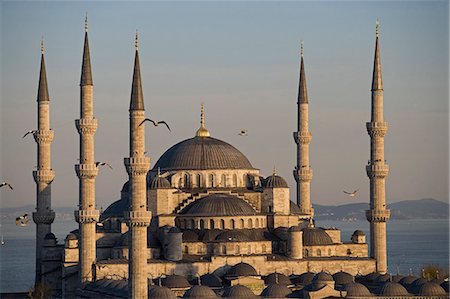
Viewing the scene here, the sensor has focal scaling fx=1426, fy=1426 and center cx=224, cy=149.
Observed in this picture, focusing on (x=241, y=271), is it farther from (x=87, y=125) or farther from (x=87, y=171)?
(x=87, y=125)

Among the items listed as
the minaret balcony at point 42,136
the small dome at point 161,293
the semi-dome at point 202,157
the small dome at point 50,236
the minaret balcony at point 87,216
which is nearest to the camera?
the small dome at point 161,293

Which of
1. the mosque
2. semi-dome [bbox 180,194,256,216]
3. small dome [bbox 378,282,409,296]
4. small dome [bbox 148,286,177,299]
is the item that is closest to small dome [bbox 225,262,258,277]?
the mosque

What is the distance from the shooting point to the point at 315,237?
6781 centimetres

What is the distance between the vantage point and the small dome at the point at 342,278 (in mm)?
63156

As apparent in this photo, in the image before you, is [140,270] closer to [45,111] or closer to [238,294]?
Result: [238,294]

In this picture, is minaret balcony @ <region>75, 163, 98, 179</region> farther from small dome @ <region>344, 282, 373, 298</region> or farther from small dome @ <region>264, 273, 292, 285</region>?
small dome @ <region>344, 282, 373, 298</region>

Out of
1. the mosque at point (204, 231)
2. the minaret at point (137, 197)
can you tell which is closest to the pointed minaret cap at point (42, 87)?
the mosque at point (204, 231)

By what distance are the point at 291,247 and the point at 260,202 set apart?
469 centimetres

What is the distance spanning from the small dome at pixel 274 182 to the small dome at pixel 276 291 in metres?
10.6

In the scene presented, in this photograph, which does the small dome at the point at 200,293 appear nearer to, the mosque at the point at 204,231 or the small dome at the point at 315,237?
the mosque at the point at 204,231

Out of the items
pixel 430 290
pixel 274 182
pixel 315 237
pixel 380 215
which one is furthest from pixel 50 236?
pixel 430 290

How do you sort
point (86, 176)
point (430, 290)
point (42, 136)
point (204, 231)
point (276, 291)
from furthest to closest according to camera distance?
point (42, 136) < point (204, 231) < point (86, 176) < point (430, 290) < point (276, 291)

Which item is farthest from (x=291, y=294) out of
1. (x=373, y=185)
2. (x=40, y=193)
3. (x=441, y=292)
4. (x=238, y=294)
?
(x=40, y=193)

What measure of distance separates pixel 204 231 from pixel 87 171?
21.4 feet
